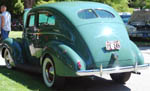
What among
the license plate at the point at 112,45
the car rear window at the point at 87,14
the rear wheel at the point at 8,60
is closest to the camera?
the license plate at the point at 112,45

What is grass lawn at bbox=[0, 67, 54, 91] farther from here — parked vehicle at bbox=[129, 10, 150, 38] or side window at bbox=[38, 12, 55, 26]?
parked vehicle at bbox=[129, 10, 150, 38]

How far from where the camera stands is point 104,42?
19.8 ft

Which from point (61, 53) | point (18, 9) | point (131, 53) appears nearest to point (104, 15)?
point (131, 53)

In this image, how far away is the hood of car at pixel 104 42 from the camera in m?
5.93

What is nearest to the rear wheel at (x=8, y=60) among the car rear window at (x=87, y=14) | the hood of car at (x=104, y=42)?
the car rear window at (x=87, y=14)

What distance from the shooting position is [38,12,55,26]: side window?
676 cm

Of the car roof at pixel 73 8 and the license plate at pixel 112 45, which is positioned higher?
the car roof at pixel 73 8

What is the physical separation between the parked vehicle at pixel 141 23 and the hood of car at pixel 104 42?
35.3 ft

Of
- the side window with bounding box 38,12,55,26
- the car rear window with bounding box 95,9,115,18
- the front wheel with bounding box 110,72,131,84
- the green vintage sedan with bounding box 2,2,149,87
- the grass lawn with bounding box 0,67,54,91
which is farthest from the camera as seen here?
the front wheel with bounding box 110,72,131,84

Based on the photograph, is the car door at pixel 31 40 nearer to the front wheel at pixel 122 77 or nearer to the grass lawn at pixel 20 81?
the grass lawn at pixel 20 81

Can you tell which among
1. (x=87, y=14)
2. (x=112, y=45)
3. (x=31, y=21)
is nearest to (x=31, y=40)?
(x=31, y=21)

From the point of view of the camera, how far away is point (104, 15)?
668cm

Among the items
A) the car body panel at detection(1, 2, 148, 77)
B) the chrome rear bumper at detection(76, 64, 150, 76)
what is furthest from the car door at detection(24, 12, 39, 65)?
the chrome rear bumper at detection(76, 64, 150, 76)

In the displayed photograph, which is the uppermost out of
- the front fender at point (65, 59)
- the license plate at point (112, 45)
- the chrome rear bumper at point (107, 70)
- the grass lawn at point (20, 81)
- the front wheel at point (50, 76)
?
the license plate at point (112, 45)
